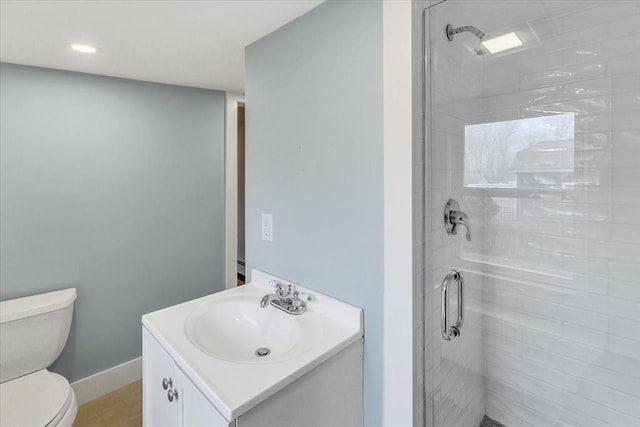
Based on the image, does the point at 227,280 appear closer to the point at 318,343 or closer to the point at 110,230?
the point at 110,230

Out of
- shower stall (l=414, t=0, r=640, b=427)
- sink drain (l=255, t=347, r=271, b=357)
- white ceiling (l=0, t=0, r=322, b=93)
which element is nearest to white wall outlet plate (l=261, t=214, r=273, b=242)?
sink drain (l=255, t=347, r=271, b=357)

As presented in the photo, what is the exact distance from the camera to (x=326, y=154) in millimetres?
1318

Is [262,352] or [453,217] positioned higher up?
[453,217]

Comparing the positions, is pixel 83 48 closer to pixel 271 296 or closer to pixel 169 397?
pixel 271 296

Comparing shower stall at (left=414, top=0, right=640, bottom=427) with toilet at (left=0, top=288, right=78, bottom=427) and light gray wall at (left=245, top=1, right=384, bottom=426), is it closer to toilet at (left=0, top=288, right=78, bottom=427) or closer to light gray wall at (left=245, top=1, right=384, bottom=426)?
light gray wall at (left=245, top=1, right=384, bottom=426)

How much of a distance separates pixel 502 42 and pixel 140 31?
1.77 metres

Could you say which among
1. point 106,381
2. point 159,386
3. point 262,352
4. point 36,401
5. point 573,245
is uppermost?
point 573,245

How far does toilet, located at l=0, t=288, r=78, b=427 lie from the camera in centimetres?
142

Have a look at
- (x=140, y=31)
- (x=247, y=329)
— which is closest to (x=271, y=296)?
(x=247, y=329)

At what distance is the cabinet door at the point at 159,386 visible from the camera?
1.10 meters

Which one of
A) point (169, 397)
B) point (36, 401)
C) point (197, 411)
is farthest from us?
point (36, 401)

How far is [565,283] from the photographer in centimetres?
149

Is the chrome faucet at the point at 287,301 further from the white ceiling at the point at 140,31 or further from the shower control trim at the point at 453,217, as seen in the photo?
the white ceiling at the point at 140,31

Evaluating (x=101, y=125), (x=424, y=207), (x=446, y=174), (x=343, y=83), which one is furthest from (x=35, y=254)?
(x=446, y=174)
